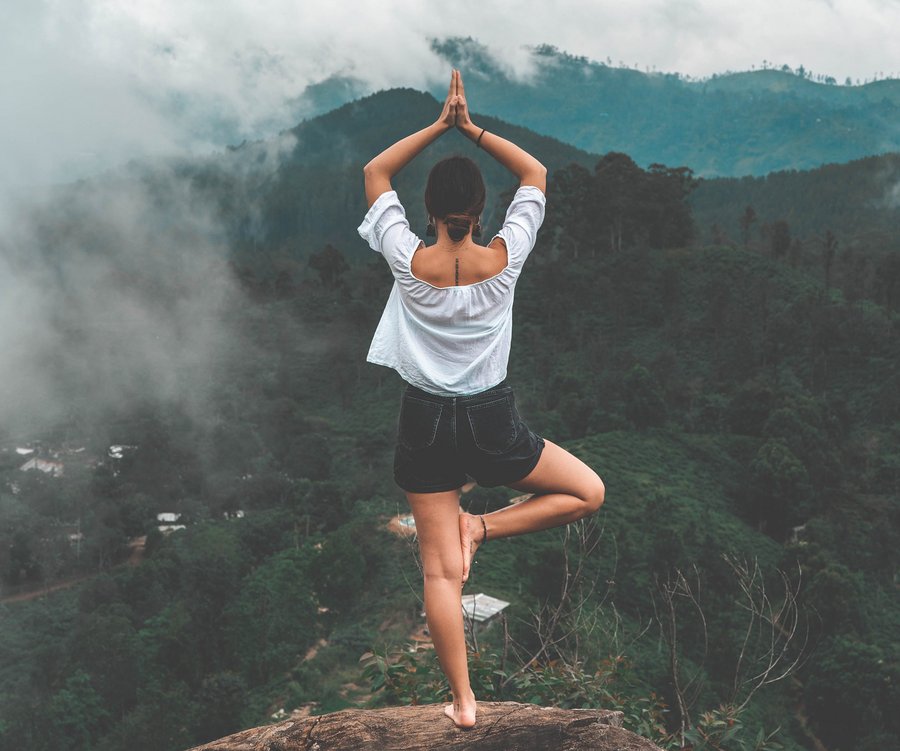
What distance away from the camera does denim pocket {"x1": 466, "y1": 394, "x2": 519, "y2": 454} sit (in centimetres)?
299

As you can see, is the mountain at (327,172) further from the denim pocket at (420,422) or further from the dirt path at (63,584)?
the denim pocket at (420,422)

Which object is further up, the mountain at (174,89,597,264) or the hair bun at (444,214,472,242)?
the mountain at (174,89,597,264)

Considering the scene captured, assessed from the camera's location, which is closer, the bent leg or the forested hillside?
the bent leg

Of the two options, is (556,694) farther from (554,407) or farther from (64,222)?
(64,222)

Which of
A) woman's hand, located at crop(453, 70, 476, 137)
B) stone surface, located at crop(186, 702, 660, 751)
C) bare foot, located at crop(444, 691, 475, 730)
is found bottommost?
stone surface, located at crop(186, 702, 660, 751)

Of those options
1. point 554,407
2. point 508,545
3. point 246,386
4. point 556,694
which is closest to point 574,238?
point 554,407

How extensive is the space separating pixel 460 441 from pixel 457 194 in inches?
36.2

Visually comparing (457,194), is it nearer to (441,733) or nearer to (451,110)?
(451,110)

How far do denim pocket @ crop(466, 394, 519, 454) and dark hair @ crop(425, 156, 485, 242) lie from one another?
64 centimetres

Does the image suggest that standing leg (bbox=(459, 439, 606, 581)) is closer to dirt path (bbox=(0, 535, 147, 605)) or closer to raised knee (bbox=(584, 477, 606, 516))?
raised knee (bbox=(584, 477, 606, 516))

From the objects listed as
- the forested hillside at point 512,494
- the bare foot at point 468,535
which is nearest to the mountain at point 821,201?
the forested hillside at point 512,494

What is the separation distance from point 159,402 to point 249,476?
606 inches

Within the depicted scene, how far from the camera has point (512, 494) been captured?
33.5m

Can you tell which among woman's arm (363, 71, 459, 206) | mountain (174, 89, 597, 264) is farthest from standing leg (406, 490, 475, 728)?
mountain (174, 89, 597, 264)
